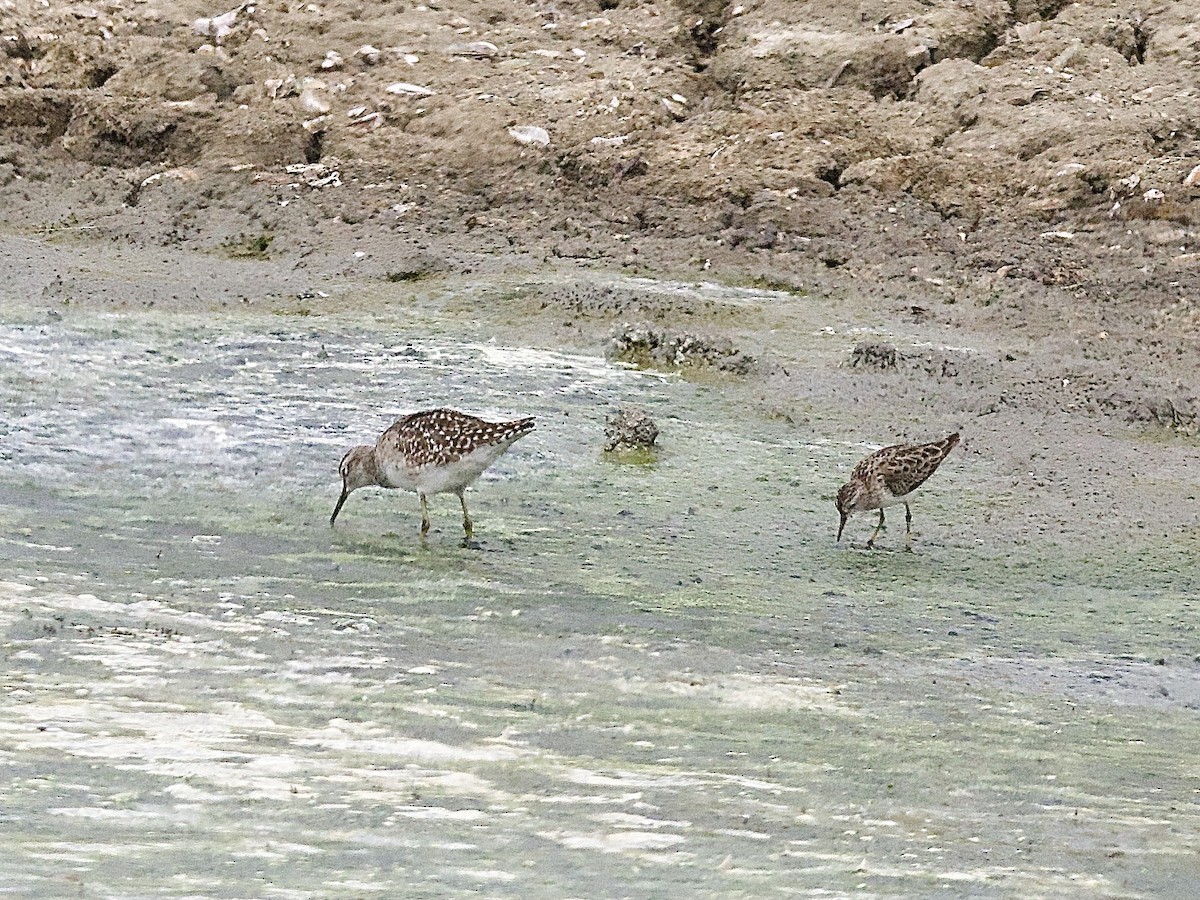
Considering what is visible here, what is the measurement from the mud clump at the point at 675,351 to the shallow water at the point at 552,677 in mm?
1021

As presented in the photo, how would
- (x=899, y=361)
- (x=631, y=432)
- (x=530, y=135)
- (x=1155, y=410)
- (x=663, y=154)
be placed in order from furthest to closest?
(x=530, y=135) → (x=663, y=154) → (x=899, y=361) → (x=1155, y=410) → (x=631, y=432)

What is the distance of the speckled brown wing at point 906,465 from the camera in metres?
6.90

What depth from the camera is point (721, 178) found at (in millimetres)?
12562

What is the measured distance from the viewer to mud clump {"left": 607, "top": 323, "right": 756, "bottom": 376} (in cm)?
973

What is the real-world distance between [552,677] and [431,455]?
188 centimetres

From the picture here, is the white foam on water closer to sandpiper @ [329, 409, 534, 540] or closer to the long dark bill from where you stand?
sandpiper @ [329, 409, 534, 540]

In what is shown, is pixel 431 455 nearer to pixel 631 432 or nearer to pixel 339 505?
pixel 339 505

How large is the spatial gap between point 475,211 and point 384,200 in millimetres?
737

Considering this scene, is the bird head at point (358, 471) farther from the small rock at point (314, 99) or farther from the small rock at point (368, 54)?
the small rock at point (368, 54)

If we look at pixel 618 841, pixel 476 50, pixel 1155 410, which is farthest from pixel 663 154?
pixel 618 841

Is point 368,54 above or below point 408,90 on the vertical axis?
above

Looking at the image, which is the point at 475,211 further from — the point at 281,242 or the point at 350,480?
the point at 350,480

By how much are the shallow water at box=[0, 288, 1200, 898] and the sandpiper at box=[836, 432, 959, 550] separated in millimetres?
180

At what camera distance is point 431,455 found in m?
6.55
